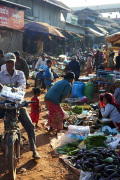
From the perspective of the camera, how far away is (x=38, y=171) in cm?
413

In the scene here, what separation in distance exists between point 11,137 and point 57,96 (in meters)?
2.25

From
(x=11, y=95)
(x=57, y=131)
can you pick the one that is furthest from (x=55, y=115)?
(x=11, y=95)

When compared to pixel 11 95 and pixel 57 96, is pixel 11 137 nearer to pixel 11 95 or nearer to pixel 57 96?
pixel 11 95

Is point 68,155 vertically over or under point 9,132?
under

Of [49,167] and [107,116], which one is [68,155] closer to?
[49,167]

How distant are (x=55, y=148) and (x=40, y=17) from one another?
2321 cm

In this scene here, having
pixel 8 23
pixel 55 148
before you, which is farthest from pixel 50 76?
pixel 8 23

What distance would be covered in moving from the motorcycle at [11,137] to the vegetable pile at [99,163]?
3.73 ft

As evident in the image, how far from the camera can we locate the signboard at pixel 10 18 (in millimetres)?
16453

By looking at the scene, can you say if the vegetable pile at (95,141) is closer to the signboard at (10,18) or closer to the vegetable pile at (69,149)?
the vegetable pile at (69,149)

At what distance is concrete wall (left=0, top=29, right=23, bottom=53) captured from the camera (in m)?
16.9

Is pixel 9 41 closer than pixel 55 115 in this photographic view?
No

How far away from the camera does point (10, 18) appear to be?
56.1ft

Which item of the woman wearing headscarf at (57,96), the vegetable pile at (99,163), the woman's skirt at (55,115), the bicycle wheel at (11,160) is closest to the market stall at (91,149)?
the vegetable pile at (99,163)
